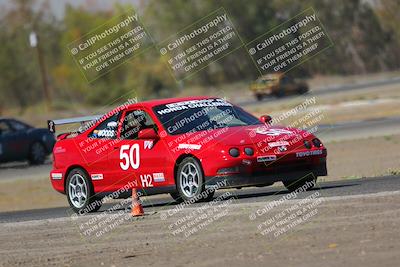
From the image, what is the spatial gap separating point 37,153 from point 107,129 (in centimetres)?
1398

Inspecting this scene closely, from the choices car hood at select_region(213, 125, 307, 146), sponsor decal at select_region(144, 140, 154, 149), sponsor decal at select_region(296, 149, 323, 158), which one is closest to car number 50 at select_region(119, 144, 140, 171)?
sponsor decal at select_region(144, 140, 154, 149)

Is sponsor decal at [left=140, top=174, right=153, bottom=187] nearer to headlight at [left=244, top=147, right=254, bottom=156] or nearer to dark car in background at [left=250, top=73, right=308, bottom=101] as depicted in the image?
headlight at [left=244, top=147, right=254, bottom=156]

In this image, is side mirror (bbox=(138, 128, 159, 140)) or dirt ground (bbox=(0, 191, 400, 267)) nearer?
dirt ground (bbox=(0, 191, 400, 267))

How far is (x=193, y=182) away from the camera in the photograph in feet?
39.7

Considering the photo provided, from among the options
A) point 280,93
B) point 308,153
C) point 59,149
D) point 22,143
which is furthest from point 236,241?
point 280,93

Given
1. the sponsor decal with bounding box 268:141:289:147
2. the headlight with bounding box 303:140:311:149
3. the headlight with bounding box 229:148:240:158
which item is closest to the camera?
the headlight with bounding box 229:148:240:158

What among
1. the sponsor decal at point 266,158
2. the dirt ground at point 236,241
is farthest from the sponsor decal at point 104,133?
Answer: the sponsor decal at point 266,158

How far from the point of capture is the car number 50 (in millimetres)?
12891

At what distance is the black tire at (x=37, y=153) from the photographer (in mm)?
27000

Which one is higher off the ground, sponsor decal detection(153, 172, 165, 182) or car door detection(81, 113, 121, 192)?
car door detection(81, 113, 121, 192)

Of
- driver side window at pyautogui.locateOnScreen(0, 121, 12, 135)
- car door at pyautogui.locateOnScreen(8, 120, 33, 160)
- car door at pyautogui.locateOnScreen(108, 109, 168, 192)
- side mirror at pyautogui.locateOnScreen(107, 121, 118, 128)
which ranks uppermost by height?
driver side window at pyautogui.locateOnScreen(0, 121, 12, 135)

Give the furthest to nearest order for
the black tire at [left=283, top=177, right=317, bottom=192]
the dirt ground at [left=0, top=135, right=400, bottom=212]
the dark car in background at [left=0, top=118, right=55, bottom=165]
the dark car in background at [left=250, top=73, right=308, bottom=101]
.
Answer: the dark car in background at [left=250, top=73, right=308, bottom=101]
the dark car in background at [left=0, top=118, right=55, bottom=165]
the dirt ground at [left=0, top=135, right=400, bottom=212]
the black tire at [left=283, top=177, right=317, bottom=192]

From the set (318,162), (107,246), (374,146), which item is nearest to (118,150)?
(318,162)

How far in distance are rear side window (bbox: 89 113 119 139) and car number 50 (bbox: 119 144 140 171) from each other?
364 millimetres
